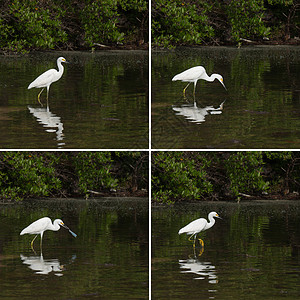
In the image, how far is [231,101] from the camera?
6.62 meters

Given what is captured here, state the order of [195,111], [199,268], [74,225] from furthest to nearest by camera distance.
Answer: [195,111]
[74,225]
[199,268]

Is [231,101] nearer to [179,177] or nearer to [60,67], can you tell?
[179,177]

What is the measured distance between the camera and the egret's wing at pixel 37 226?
577 centimetres

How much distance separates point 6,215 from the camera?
614cm

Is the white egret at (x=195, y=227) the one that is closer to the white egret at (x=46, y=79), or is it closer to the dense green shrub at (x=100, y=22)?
the white egret at (x=46, y=79)

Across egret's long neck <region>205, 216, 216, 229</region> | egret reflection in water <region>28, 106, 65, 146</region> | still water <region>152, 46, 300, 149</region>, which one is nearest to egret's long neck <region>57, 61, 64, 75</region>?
egret reflection in water <region>28, 106, 65, 146</region>

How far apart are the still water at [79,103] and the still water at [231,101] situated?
0.22 metres

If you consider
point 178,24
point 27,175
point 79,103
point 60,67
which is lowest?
point 27,175

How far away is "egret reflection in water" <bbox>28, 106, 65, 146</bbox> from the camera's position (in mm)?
5848

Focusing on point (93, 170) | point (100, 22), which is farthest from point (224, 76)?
point (93, 170)

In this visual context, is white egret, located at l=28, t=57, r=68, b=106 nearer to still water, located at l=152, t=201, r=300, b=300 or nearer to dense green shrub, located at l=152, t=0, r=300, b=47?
dense green shrub, located at l=152, t=0, r=300, b=47

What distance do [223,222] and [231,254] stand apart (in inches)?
22.5

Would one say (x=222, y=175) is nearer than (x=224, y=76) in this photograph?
Yes

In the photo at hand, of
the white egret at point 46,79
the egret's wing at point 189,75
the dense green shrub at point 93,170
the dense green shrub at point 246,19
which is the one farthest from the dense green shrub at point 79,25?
the dense green shrub at point 93,170
